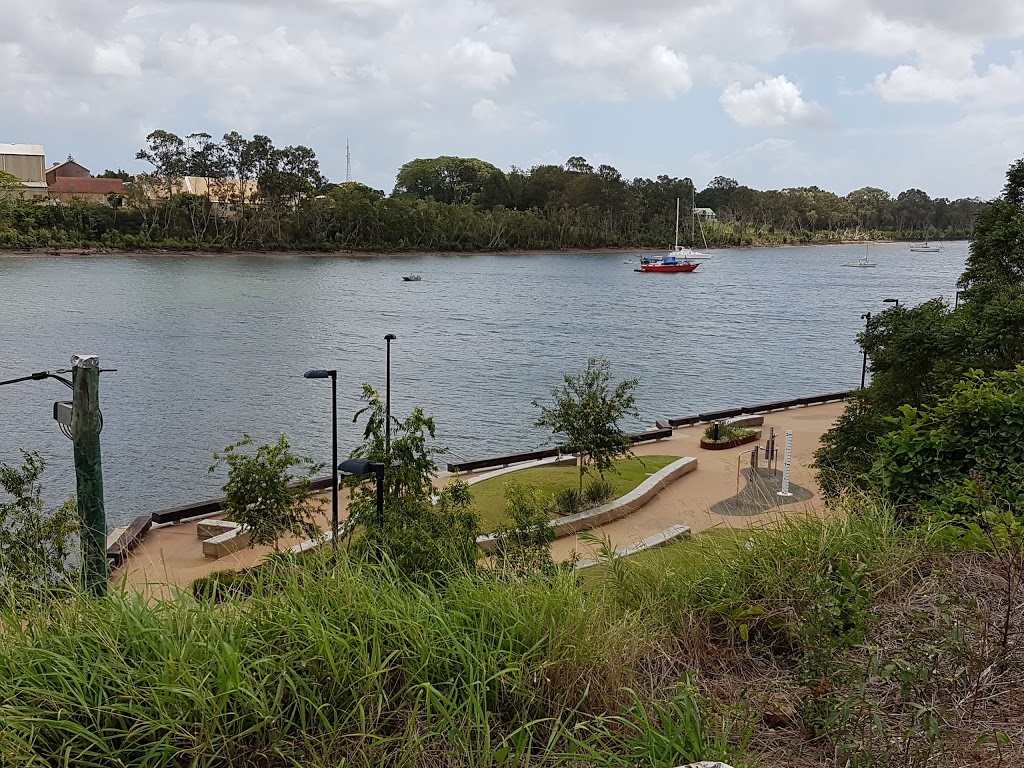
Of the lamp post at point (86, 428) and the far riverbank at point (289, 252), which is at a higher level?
the far riverbank at point (289, 252)

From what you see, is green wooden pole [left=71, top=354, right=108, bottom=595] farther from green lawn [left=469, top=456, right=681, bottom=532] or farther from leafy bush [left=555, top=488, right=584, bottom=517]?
leafy bush [left=555, top=488, right=584, bottom=517]

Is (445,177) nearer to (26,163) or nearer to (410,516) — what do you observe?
(26,163)

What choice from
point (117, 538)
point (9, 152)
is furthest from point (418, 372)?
point (9, 152)

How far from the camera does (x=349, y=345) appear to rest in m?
53.8

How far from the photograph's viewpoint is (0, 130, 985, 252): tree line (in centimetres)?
10973

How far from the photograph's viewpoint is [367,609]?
11.4 ft

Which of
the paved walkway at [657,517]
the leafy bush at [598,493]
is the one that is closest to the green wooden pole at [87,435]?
Result: the paved walkway at [657,517]

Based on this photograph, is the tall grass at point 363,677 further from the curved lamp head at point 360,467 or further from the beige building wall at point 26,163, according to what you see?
the beige building wall at point 26,163

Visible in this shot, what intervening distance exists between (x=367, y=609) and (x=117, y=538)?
16.2 metres

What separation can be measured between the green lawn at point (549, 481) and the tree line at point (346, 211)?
324 feet

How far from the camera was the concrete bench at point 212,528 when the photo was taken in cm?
1867

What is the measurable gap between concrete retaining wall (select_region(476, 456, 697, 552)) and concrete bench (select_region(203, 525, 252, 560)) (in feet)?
16.9

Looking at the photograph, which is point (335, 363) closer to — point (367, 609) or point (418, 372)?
point (418, 372)

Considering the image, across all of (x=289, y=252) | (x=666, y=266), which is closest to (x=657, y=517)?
(x=666, y=266)
